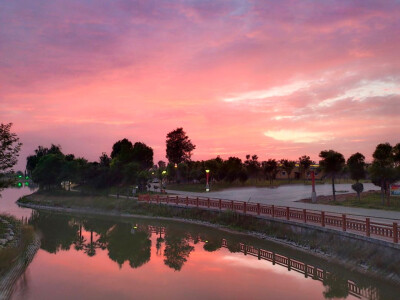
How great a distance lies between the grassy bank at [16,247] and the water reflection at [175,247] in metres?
1.77

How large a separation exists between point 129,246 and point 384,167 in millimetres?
26203

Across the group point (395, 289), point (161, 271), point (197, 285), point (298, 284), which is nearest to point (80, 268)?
point (161, 271)

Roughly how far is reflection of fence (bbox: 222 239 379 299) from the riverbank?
1270 mm

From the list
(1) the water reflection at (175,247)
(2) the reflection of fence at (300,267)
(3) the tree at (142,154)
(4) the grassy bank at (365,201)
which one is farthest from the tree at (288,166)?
(2) the reflection of fence at (300,267)

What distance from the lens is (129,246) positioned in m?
31.8

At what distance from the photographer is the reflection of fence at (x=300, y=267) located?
57.6 ft

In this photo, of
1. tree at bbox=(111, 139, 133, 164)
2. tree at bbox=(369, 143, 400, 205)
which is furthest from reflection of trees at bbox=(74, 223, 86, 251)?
tree at bbox=(111, 139, 133, 164)

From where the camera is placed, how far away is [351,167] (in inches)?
1788

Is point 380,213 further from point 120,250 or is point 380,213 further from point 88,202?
point 88,202

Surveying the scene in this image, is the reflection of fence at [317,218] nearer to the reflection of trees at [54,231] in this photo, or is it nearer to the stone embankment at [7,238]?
the reflection of trees at [54,231]

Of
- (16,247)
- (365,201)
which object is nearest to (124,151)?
(16,247)

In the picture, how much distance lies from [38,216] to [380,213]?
1861 inches

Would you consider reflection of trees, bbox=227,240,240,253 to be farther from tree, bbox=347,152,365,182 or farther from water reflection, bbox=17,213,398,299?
tree, bbox=347,152,365,182

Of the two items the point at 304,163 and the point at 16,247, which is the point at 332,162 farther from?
the point at 304,163
